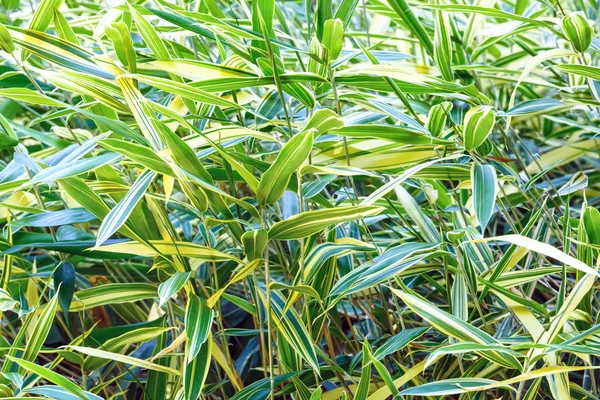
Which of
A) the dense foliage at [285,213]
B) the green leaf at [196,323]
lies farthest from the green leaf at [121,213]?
the green leaf at [196,323]

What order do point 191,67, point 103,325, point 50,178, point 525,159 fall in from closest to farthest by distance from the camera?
point 50,178 → point 191,67 → point 103,325 → point 525,159

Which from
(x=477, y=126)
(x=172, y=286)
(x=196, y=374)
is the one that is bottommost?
(x=196, y=374)

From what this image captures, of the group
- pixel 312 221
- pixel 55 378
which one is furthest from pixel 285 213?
pixel 55 378

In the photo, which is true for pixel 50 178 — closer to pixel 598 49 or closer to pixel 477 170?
pixel 477 170

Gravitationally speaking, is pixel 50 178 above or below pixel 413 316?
above

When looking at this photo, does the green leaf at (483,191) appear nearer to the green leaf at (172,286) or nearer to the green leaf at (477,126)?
the green leaf at (477,126)

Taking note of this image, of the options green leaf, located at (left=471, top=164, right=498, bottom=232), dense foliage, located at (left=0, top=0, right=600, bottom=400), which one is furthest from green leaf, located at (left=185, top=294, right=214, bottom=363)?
green leaf, located at (left=471, top=164, right=498, bottom=232)

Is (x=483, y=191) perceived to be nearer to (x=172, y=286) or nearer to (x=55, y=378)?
(x=172, y=286)

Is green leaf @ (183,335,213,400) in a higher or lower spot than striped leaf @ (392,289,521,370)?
lower

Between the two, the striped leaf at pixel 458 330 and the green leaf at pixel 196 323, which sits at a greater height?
the green leaf at pixel 196 323

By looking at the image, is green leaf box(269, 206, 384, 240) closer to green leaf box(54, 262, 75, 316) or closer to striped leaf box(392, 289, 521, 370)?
striped leaf box(392, 289, 521, 370)

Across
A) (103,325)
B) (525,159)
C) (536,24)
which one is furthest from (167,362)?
(525,159)

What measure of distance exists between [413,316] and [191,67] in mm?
531

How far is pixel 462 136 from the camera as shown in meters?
0.69
